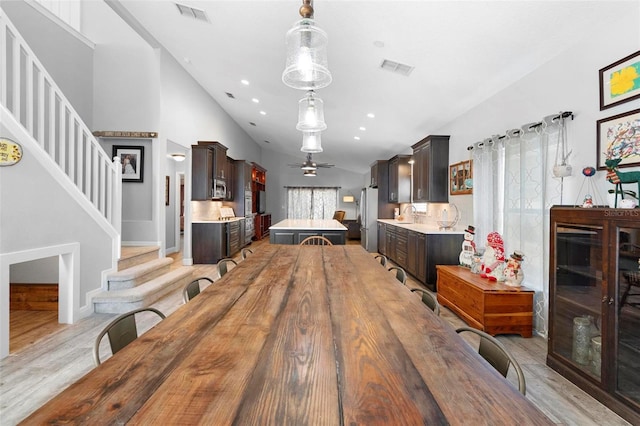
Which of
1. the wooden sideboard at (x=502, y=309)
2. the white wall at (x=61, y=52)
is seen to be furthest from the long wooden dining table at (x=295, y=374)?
the white wall at (x=61, y=52)

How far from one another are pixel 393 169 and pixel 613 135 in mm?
5271

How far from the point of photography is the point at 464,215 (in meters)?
4.64

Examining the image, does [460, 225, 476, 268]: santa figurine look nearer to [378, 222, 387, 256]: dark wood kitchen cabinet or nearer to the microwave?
[378, 222, 387, 256]: dark wood kitchen cabinet

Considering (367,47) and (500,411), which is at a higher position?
(367,47)

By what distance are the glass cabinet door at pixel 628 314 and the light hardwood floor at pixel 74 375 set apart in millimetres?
220

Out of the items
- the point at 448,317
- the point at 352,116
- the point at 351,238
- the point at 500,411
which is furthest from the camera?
the point at 351,238

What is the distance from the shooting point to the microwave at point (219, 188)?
6738 millimetres

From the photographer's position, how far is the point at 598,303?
6.68 feet

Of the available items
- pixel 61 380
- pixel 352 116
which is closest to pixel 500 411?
pixel 61 380

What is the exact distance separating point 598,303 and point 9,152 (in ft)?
15.4

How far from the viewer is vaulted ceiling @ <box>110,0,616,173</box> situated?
2.50 m

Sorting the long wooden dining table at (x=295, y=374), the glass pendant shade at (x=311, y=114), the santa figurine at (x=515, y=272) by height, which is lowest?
the santa figurine at (x=515, y=272)

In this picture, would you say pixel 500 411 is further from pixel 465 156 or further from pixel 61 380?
pixel 465 156

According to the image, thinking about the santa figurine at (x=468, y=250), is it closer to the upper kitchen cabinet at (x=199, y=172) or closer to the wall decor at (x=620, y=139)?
the wall decor at (x=620, y=139)
